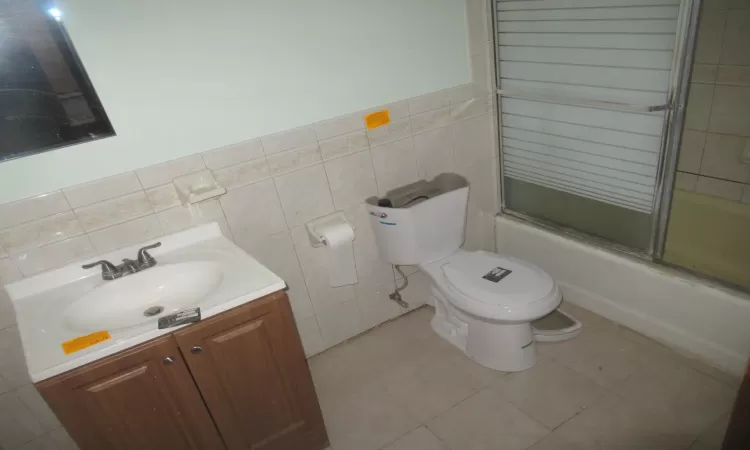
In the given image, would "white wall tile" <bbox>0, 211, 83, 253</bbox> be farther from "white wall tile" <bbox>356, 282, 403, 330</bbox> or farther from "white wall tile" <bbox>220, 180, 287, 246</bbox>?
"white wall tile" <bbox>356, 282, 403, 330</bbox>

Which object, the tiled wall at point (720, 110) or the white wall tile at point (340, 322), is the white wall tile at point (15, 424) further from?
the tiled wall at point (720, 110)

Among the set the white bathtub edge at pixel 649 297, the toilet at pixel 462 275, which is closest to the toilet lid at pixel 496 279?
the toilet at pixel 462 275

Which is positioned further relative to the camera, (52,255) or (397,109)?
(397,109)

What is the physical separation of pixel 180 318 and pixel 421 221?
3.35 feet

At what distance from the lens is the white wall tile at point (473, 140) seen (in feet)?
6.96

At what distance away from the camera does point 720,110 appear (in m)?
2.00

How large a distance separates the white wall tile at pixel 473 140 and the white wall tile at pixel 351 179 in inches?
18.8

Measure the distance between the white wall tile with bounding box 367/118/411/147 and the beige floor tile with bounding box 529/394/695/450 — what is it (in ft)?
4.31

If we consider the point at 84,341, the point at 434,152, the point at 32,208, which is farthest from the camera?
the point at 434,152

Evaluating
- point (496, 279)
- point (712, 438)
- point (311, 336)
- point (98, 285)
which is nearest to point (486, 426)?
point (496, 279)

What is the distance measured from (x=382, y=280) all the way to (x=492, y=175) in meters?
0.81

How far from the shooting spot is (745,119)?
6.70 feet

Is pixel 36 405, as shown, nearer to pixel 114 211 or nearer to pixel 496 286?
pixel 114 211

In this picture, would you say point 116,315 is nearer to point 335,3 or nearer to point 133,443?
point 133,443
